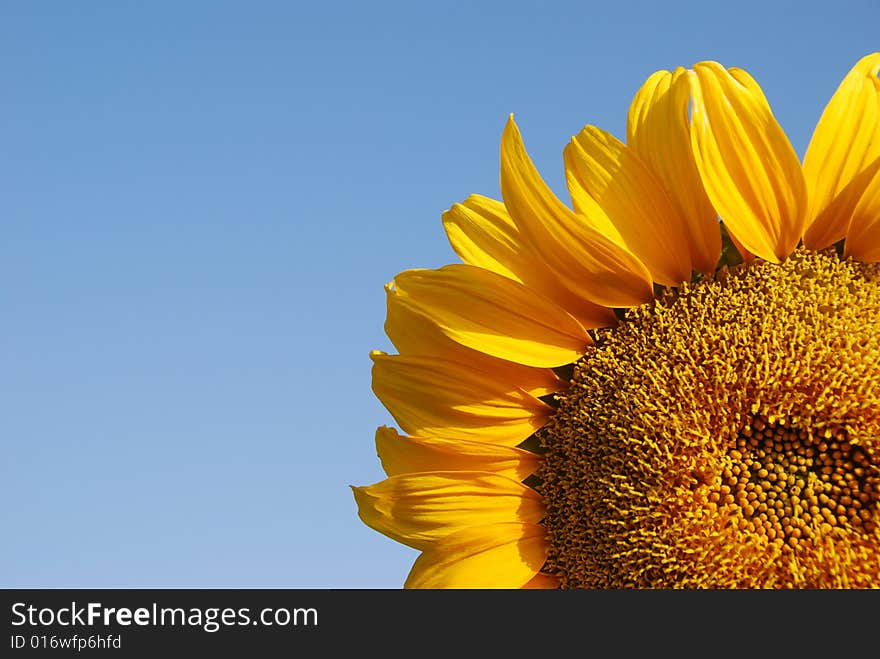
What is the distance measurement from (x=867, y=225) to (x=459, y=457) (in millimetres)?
1228

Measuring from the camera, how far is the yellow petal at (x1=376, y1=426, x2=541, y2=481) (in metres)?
2.79

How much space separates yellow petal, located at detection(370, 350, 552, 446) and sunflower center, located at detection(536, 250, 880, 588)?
0.20 meters

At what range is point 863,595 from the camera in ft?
7.48

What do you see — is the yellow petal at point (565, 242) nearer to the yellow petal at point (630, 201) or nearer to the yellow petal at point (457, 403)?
the yellow petal at point (630, 201)

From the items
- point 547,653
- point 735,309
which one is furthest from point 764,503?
point 547,653

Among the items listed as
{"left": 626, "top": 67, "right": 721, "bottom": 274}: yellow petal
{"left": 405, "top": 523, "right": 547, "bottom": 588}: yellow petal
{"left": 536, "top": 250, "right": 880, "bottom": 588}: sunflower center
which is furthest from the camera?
{"left": 405, "top": 523, "right": 547, "bottom": 588}: yellow petal

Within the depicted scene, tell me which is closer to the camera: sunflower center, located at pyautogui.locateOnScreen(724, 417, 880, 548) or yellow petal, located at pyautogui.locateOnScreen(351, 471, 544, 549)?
sunflower center, located at pyautogui.locateOnScreen(724, 417, 880, 548)

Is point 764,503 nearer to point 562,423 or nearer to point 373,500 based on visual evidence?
point 562,423

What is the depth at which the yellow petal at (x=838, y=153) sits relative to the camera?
2.58 meters

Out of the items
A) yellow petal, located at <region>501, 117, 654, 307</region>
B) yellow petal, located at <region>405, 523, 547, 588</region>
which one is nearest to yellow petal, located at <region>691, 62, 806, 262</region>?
yellow petal, located at <region>501, 117, 654, 307</region>

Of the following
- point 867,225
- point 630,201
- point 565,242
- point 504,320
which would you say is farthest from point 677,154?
point 504,320

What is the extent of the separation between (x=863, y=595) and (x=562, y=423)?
85 centimetres

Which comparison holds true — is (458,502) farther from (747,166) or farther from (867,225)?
(867,225)

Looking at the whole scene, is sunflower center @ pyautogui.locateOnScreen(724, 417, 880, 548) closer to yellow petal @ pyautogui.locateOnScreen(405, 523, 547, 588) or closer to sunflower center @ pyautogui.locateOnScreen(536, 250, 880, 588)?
sunflower center @ pyautogui.locateOnScreen(536, 250, 880, 588)
